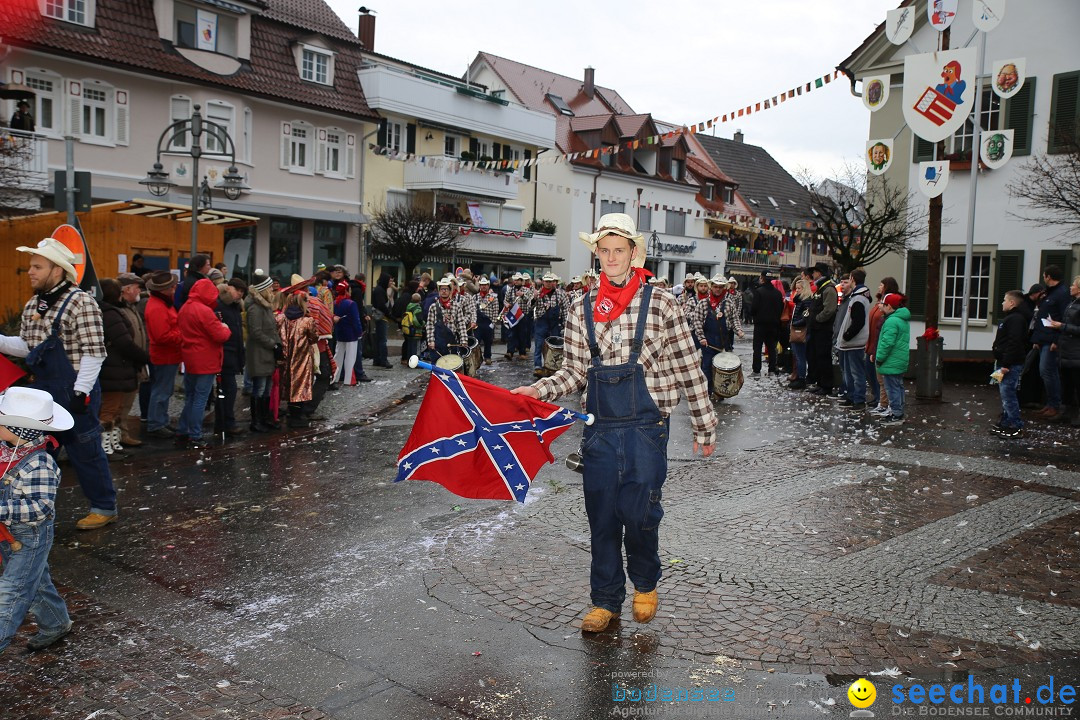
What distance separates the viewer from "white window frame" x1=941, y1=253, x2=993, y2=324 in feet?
72.8

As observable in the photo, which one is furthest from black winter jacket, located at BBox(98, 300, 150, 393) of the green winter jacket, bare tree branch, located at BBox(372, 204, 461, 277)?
bare tree branch, located at BBox(372, 204, 461, 277)

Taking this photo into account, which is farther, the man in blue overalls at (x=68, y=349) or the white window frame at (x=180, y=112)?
the white window frame at (x=180, y=112)

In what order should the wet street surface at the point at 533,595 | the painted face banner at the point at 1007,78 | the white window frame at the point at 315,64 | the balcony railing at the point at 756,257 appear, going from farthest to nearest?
the balcony railing at the point at 756,257
the white window frame at the point at 315,64
the painted face banner at the point at 1007,78
the wet street surface at the point at 533,595

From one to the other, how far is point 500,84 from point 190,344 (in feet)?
140

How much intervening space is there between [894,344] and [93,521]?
10313 mm

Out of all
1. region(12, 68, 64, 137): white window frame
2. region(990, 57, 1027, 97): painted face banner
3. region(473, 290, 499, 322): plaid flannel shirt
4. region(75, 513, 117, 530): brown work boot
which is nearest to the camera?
region(75, 513, 117, 530): brown work boot

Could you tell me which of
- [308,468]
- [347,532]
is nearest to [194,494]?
[308,468]

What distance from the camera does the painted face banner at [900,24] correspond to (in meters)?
15.8

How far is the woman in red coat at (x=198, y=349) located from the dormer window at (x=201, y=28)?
73.2 feet

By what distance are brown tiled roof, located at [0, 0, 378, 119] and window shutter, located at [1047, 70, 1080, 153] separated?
2364 cm

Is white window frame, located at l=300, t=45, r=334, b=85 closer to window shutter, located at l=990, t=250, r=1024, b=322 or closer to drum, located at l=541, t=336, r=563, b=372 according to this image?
drum, located at l=541, t=336, r=563, b=372

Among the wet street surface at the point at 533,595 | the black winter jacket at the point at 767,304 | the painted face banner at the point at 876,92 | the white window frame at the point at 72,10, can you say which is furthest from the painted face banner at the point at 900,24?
the white window frame at the point at 72,10

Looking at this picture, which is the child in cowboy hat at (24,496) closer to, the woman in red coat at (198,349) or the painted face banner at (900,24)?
the woman in red coat at (198,349)

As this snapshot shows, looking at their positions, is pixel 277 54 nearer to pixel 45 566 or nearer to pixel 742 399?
pixel 742 399
